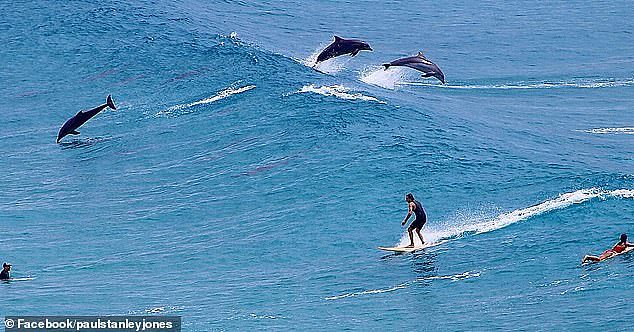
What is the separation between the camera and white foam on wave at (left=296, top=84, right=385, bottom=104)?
5822 centimetres

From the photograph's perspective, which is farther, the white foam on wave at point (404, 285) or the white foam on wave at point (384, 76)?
the white foam on wave at point (384, 76)

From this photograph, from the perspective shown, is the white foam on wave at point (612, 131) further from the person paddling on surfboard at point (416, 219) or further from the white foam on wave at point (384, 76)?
the person paddling on surfboard at point (416, 219)

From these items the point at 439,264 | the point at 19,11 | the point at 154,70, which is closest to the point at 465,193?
the point at 439,264

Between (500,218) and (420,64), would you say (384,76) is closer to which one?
(420,64)

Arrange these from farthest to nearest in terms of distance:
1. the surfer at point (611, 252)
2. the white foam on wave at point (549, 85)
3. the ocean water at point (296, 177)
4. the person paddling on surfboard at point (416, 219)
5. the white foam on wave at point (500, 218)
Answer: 1. the white foam on wave at point (549, 85)
2. the white foam on wave at point (500, 218)
3. the person paddling on surfboard at point (416, 219)
4. the surfer at point (611, 252)
5. the ocean water at point (296, 177)

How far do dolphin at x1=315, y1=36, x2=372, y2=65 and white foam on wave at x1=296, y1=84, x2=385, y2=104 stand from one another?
6.75 feet

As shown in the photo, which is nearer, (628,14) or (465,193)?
(465,193)

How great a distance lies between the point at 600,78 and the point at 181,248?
39.6 meters

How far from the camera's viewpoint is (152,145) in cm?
5603

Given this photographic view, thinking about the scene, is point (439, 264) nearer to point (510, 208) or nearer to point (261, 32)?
point (510, 208)

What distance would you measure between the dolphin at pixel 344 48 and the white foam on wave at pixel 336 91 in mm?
2058

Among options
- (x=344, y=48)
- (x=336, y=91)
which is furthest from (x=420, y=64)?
(x=336, y=91)

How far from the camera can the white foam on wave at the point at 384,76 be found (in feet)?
218

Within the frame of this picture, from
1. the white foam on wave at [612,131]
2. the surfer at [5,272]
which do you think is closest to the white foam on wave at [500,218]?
the surfer at [5,272]
